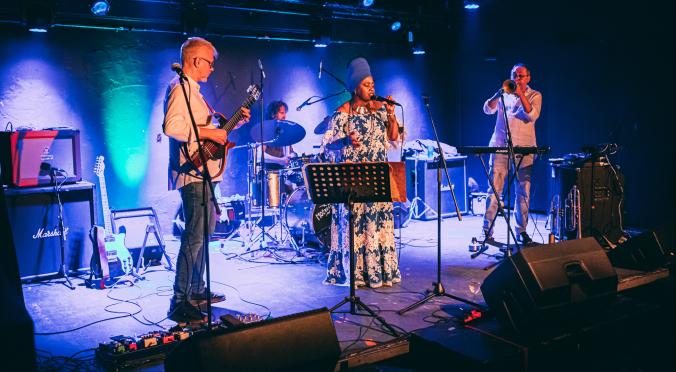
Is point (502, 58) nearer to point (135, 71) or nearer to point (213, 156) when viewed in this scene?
point (135, 71)

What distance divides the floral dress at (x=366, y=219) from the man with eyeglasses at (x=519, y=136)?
86.0 inches

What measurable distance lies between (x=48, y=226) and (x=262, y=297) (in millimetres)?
2725

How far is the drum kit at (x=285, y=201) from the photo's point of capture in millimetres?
7199

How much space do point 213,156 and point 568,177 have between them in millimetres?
4925

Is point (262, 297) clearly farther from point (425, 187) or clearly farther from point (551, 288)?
point (425, 187)

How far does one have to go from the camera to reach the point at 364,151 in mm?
5672

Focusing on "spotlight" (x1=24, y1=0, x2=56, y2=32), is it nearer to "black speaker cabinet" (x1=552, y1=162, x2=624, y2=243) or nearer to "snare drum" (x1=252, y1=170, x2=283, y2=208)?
"snare drum" (x1=252, y1=170, x2=283, y2=208)

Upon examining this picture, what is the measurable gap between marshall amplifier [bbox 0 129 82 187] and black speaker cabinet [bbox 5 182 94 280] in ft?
0.39

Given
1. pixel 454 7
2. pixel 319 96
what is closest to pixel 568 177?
pixel 319 96

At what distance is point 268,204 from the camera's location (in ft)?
25.8

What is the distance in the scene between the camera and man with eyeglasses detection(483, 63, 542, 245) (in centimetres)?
746

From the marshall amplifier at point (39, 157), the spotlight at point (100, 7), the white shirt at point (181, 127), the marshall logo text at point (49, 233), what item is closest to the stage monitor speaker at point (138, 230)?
the marshall logo text at point (49, 233)

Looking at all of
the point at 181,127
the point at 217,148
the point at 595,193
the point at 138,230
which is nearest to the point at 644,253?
the point at 595,193

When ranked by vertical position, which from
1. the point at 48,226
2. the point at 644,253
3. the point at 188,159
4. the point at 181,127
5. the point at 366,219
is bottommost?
the point at 644,253
